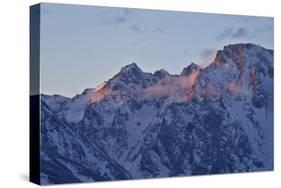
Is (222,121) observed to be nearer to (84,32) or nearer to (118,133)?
(118,133)

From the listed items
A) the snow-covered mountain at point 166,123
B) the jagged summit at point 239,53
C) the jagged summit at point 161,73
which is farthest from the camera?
the jagged summit at point 239,53

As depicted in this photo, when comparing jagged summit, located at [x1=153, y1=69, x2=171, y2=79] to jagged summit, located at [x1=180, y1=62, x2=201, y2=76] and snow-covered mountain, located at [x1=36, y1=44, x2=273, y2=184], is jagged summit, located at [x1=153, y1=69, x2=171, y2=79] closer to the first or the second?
snow-covered mountain, located at [x1=36, y1=44, x2=273, y2=184]

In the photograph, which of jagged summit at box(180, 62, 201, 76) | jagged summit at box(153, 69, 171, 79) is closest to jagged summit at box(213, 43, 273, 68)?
jagged summit at box(180, 62, 201, 76)

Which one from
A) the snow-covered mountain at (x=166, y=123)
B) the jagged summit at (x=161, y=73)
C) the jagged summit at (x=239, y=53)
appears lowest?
the snow-covered mountain at (x=166, y=123)

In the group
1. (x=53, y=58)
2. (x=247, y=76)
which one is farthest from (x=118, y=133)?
(x=247, y=76)

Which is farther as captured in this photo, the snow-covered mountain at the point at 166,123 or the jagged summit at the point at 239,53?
the jagged summit at the point at 239,53

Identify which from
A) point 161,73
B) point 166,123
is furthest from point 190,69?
point 166,123

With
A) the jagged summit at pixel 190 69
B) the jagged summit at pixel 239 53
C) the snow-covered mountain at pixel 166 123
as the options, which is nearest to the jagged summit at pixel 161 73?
the snow-covered mountain at pixel 166 123

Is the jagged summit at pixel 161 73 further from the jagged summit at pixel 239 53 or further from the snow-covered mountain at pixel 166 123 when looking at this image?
the jagged summit at pixel 239 53
